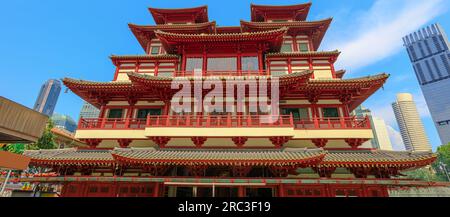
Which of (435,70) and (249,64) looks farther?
(435,70)

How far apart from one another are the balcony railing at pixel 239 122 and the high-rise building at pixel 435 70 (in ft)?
→ 671

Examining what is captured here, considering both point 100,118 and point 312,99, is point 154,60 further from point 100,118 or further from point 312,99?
point 312,99

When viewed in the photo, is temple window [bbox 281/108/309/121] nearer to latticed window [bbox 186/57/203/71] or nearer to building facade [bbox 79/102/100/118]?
latticed window [bbox 186/57/203/71]

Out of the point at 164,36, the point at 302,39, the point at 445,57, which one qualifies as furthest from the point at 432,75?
the point at 164,36

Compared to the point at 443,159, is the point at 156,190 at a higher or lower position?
lower

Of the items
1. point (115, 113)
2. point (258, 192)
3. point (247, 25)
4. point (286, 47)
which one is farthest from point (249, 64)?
point (115, 113)

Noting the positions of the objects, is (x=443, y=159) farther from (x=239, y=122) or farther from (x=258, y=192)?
(x=239, y=122)

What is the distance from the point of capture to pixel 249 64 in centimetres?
1688

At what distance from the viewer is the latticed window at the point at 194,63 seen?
56.2 feet

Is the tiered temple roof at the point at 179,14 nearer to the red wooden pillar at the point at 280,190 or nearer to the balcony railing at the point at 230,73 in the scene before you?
the balcony railing at the point at 230,73

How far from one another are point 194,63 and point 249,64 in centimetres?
456

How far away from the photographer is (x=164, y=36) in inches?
669

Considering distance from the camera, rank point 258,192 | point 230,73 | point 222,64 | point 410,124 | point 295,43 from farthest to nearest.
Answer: point 410,124 < point 295,43 < point 222,64 < point 230,73 < point 258,192

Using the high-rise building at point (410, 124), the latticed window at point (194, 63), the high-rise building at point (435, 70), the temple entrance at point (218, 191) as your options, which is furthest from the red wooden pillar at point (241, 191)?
the high-rise building at point (410, 124)
